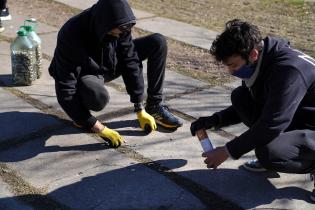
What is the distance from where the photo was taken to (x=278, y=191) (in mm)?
3018

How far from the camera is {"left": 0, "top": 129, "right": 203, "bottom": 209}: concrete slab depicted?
2.89 m

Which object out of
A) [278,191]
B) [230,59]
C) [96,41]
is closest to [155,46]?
[96,41]

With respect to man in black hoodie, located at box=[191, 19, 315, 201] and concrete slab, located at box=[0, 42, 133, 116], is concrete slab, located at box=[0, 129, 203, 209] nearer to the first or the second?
man in black hoodie, located at box=[191, 19, 315, 201]

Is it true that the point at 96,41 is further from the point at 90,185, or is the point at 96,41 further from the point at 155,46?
the point at 90,185

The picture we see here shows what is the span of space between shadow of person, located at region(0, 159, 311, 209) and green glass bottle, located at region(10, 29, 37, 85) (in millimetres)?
1405

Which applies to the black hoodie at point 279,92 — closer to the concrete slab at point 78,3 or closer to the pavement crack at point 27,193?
the pavement crack at point 27,193

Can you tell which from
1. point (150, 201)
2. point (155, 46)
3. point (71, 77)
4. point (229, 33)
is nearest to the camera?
point (229, 33)

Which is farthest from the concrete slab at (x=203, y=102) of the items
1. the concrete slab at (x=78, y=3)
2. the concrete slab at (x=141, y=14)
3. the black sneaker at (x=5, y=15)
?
the concrete slab at (x=78, y=3)

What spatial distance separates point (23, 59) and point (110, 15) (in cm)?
126

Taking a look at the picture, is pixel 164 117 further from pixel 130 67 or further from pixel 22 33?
pixel 22 33

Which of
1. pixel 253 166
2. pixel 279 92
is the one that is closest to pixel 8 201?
pixel 253 166

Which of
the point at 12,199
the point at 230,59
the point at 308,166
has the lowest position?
the point at 12,199

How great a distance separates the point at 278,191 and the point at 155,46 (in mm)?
1362

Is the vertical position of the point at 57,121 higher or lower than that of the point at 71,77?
lower
